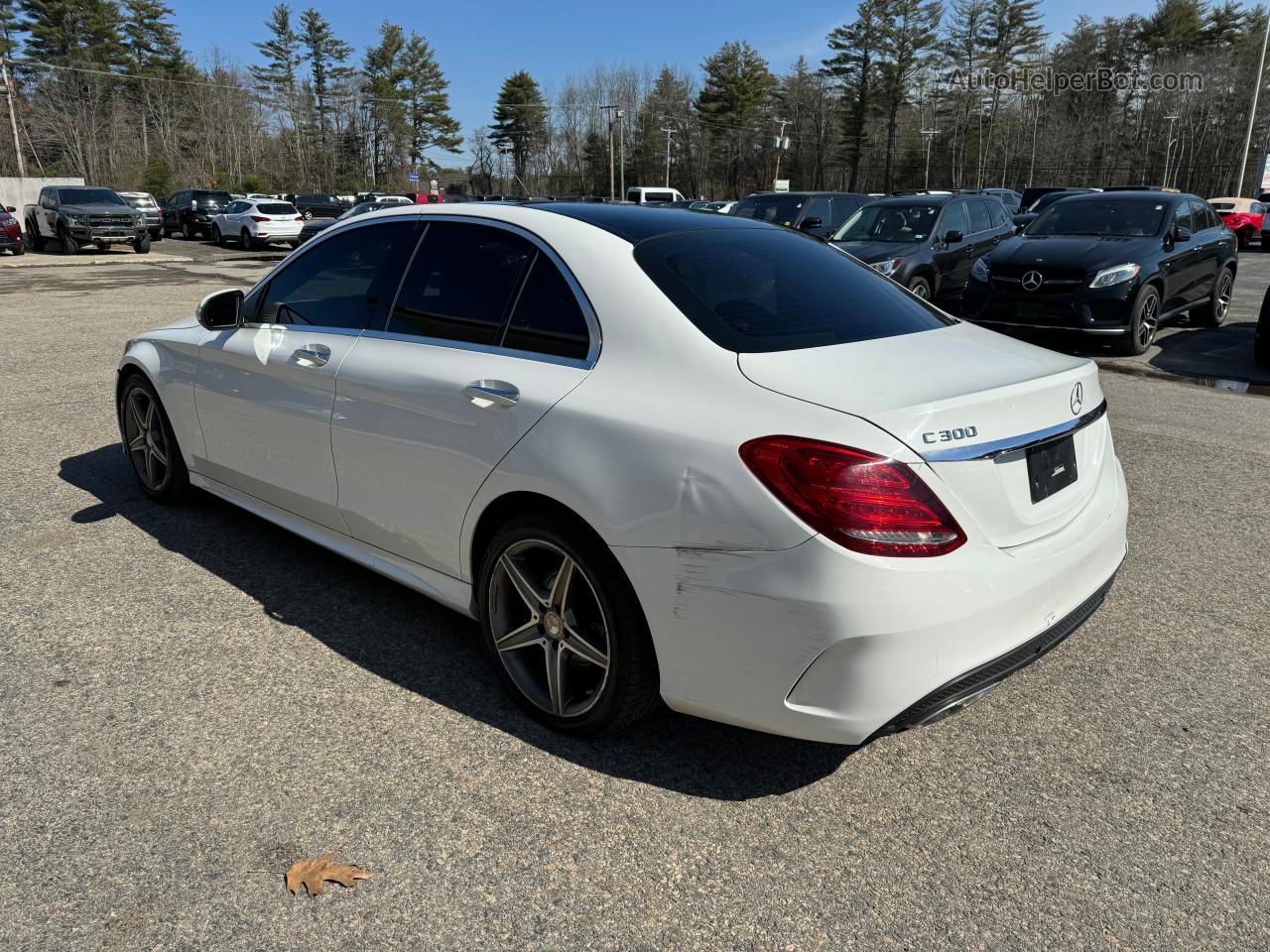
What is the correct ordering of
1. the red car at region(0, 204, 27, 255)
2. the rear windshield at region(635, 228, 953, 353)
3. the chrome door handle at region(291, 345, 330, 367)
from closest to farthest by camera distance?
the rear windshield at region(635, 228, 953, 353) → the chrome door handle at region(291, 345, 330, 367) → the red car at region(0, 204, 27, 255)

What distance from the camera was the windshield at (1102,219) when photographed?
1096 centimetres

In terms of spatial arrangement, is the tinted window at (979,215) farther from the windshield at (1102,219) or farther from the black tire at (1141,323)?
the black tire at (1141,323)

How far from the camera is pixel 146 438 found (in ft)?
16.7

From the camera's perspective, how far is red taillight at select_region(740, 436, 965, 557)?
2.22 m

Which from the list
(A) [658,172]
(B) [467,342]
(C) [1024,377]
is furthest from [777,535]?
(A) [658,172]

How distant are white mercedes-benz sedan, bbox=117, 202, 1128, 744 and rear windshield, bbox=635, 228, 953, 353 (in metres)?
0.01

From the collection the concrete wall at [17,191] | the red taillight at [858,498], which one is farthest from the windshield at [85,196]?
the red taillight at [858,498]

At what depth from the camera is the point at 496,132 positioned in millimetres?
95688

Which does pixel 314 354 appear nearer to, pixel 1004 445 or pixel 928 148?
pixel 1004 445

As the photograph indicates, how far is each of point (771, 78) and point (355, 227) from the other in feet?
321

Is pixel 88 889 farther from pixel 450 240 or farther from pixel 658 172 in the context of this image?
pixel 658 172

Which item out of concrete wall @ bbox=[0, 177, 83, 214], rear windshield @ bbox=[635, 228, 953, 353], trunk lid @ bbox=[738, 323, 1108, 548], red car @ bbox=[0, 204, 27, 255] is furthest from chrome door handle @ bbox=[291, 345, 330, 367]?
concrete wall @ bbox=[0, 177, 83, 214]

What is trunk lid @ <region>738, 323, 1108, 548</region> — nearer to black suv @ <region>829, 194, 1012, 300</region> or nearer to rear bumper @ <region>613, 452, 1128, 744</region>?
rear bumper @ <region>613, 452, 1128, 744</region>

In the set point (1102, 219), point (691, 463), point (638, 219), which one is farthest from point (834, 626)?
point (1102, 219)
